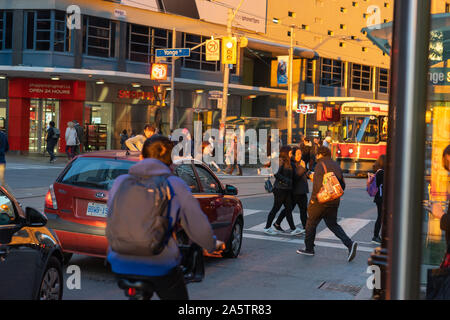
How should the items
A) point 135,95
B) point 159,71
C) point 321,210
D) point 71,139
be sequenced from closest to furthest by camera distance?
point 321,210 → point 71,139 → point 159,71 → point 135,95

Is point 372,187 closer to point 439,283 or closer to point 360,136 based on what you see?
point 439,283

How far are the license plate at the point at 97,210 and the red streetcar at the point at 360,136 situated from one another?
22839 millimetres

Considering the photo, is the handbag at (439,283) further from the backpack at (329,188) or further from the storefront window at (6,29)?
the storefront window at (6,29)

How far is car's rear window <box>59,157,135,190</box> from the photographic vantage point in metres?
7.79

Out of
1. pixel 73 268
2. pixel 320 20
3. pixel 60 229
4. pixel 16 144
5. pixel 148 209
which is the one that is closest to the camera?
pixel 148 209

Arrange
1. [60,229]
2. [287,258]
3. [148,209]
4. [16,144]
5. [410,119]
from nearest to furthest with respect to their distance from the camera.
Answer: [410,119], [148,209], [60,229], [287,258], [16,144]

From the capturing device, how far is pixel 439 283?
16.0 feet

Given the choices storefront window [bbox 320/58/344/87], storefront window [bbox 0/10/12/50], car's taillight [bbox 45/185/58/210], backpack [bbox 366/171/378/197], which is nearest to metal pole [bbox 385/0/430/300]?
car's taillight [bbox 45/185/58/210]

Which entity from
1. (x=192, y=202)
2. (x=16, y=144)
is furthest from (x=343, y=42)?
(x=192, y=202)

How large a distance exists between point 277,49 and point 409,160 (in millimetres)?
42862

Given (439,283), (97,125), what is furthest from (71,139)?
(439,283)

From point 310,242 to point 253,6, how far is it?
3427cm

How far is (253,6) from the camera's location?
41.9 meters

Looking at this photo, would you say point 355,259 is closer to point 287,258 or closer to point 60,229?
point 287,258
